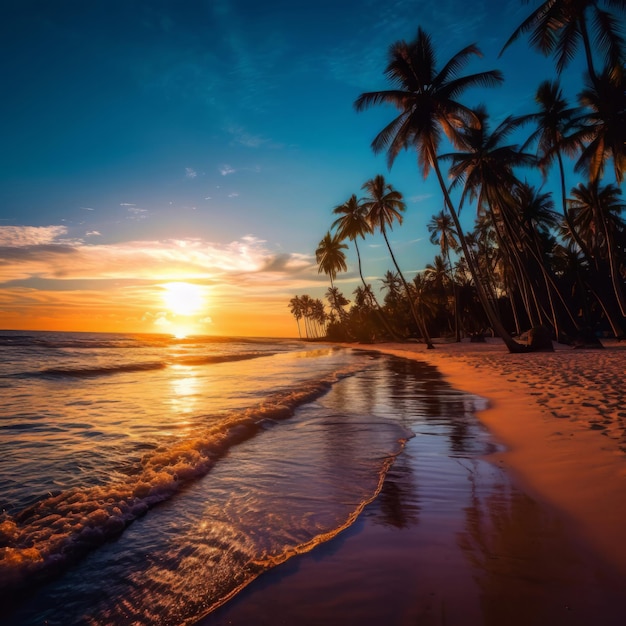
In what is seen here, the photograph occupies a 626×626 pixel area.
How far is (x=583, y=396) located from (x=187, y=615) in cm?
716

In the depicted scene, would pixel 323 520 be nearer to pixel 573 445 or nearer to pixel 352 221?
pixel 573 445

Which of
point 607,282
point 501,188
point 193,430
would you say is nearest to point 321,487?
point 193,430

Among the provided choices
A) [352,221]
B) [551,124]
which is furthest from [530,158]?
[352,221]

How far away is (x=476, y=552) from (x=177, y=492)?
101 inches

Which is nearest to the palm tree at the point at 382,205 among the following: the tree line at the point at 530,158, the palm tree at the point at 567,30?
the tree line at the point at 530,158

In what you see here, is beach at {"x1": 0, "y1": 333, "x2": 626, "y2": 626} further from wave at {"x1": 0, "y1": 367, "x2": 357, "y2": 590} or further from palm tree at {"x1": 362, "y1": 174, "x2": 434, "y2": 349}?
palm tree at {"x1": 362, "y1": 174, "x2": 434, "y2": 349}

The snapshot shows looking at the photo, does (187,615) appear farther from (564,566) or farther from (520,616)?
(564,566)

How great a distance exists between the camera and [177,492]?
137 inches

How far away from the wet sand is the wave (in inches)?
51.5

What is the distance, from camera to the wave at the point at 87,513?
232cm

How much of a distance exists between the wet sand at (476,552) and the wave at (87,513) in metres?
1.31

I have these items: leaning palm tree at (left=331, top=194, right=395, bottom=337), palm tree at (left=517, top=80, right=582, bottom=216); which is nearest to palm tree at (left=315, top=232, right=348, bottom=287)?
leaning palm tree at (left=331, top=194, right=395, bottom=337)

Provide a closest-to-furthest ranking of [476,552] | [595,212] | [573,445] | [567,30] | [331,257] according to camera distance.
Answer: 1. [476,552]
2. [573,445]
3. [567,30]
4. [595,212]
5. [331,257]

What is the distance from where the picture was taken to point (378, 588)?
1905 millimetres
